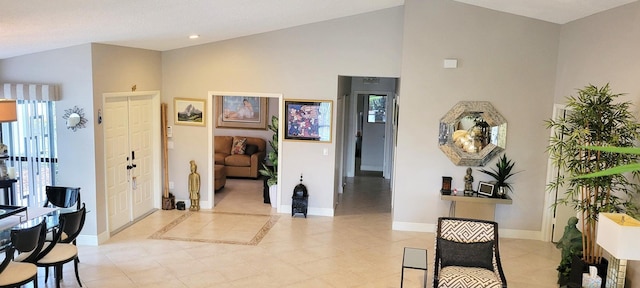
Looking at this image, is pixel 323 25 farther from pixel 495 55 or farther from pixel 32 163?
pixel 32 163

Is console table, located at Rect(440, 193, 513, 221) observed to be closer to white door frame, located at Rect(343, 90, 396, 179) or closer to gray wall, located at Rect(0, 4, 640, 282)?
gray wall, located at Rect(0, 4, 640, 282)

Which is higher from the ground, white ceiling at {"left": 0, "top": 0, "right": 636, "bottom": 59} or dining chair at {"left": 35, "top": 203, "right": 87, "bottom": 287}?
white ceiling at {"left": 0, "top": 0, "right": 636, "bottom": 59}

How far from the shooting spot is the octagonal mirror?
6.48 meters

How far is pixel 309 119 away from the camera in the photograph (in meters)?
7.38

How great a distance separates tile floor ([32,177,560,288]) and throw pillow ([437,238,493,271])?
0.65m

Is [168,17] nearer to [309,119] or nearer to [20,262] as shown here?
[20,262]

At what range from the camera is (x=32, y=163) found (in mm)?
6109

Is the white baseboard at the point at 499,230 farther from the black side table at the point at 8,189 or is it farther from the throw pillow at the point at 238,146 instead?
the black side table at the point at 8,189

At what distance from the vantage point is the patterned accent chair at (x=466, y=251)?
14.0 ft

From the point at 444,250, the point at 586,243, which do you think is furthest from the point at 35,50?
the point at 586,243

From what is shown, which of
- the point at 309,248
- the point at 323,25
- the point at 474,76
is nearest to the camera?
the point at 309,248

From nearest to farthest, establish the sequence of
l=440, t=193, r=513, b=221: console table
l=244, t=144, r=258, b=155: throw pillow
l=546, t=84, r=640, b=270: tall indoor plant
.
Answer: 1. l=546, t=84, r=640, b=270: tall indoor plant
2. l=440, t=193, r=513, b=221: console table
3. l=244, t=144, r=258, b=155: throw pillow

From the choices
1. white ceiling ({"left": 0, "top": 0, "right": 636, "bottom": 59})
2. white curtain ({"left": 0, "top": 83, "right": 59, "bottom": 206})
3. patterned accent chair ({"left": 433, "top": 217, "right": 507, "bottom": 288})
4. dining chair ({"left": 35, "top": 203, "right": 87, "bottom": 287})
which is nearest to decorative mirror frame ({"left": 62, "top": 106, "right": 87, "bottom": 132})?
white curtain ({"left": 0, "top": 83, "right": 59, "bottom": 206})

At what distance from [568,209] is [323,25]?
4.18 metres
